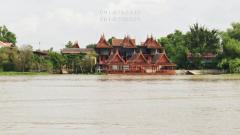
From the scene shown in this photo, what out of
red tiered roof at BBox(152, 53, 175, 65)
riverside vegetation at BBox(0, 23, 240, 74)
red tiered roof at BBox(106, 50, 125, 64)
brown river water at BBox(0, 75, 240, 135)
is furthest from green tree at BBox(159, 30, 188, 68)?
brown river water at BBox(0, 75, 240, 135)

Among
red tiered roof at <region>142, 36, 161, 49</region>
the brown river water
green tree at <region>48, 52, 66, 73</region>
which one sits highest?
red tiered roof at <region>142, 36, 161, 49</region>

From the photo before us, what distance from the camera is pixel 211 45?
75375mm

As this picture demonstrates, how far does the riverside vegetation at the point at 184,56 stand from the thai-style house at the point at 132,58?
2232mm

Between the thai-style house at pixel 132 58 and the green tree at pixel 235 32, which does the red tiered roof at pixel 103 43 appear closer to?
the thai-style house at pixel 132 58

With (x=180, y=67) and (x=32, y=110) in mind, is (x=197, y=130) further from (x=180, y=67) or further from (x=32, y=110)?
(x=180, y=67)

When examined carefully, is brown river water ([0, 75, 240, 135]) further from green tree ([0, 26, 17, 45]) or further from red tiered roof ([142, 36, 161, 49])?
green tree ([0, 26, 17, 45])

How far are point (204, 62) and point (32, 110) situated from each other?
5457 centimetres

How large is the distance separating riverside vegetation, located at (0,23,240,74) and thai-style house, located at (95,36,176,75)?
223 centimetres

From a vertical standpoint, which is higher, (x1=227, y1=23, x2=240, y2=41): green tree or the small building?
(x1=227, y1=23, x2=240, y2=41): green tree

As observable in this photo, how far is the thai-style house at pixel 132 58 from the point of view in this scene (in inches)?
2854

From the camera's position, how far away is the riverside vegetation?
70.2 m

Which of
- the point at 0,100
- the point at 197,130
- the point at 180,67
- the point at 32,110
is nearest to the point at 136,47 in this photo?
the point at 180,67

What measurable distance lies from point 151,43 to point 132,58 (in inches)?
187

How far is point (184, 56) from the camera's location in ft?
249
